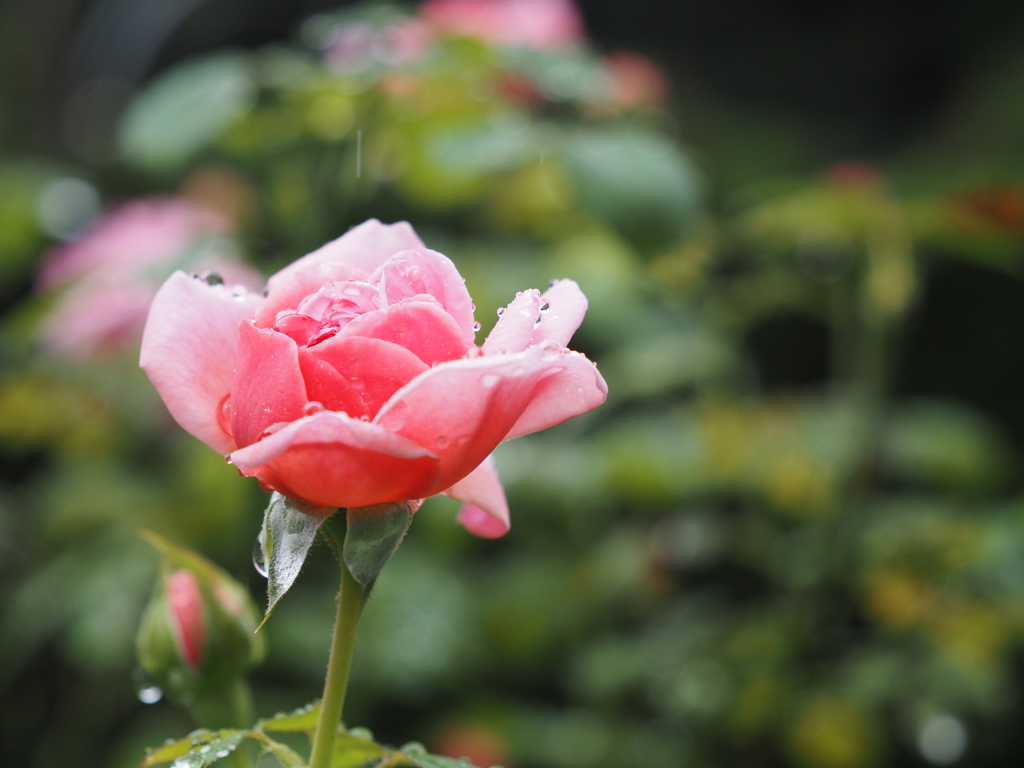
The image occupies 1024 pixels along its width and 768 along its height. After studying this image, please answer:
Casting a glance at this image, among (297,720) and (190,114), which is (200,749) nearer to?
(297,720)

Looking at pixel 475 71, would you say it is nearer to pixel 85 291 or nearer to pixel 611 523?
pixel 85 291

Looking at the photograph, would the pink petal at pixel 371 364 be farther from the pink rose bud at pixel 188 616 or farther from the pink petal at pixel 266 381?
the pink rose bud at pixel 188 616

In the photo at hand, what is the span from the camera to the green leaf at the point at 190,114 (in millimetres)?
579

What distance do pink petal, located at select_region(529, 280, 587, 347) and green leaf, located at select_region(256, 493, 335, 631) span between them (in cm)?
7

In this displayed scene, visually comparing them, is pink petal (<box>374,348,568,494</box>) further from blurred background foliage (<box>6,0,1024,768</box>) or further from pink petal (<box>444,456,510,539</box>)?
blurred background foliage (<box>6,0,1024,768</box>)

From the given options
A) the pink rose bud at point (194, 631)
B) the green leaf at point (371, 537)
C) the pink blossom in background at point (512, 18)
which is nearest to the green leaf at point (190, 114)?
the pink blossom in background at point (512, 18)

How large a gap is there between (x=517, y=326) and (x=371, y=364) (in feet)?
0.13

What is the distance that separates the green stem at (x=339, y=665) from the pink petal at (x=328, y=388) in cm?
4

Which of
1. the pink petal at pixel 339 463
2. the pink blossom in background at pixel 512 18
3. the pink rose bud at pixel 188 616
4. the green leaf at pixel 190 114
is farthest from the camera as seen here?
the pink blossom in background at pixel 512 18

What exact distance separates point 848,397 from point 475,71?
554 mm

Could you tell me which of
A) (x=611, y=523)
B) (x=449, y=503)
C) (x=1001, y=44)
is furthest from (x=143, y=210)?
(x=1001, y=44)

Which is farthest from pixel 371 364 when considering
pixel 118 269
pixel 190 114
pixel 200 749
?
pixel 118 269

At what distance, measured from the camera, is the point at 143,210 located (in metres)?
0.89

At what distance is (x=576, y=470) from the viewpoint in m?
0.84
